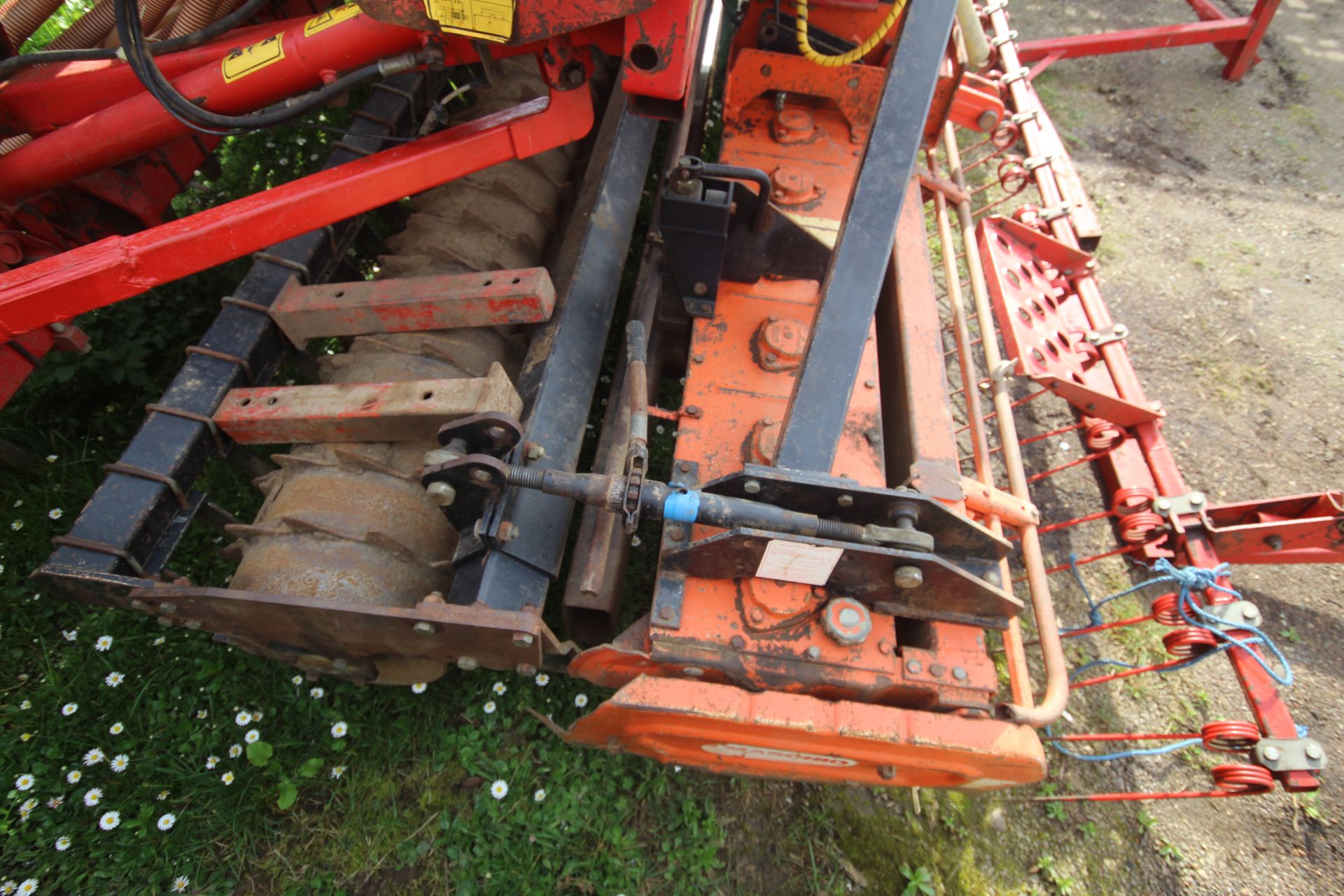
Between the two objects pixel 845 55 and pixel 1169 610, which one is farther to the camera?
pixel 845 55

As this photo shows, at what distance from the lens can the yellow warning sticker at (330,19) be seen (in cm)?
221

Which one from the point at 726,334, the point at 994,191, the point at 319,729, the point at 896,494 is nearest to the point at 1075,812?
the point at 896,494

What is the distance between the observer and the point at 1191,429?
385 cm

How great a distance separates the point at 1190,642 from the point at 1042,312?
5.04 feet

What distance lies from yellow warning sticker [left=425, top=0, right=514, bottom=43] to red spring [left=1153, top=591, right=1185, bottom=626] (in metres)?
2.61

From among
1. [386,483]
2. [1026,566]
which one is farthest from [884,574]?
[386,483]

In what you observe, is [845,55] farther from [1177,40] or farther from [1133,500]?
[1177,40]

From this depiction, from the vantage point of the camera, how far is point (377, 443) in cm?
222

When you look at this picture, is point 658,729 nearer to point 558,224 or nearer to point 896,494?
point 896,494

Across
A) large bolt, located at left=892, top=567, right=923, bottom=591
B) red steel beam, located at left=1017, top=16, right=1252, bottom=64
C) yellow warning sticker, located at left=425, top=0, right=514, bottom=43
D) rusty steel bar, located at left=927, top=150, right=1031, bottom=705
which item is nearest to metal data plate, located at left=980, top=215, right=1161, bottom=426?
rusty steel bar, located at left=927, top=150, right=1031, bottom=705

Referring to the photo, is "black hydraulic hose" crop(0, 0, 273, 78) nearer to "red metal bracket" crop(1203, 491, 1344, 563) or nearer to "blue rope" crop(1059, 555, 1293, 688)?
"blue rope" crop(1059, 555, 1293, 688)

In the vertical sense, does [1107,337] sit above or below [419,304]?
below

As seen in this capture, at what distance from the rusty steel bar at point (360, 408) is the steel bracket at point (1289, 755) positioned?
236 cm

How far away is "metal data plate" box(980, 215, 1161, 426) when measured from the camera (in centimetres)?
285
